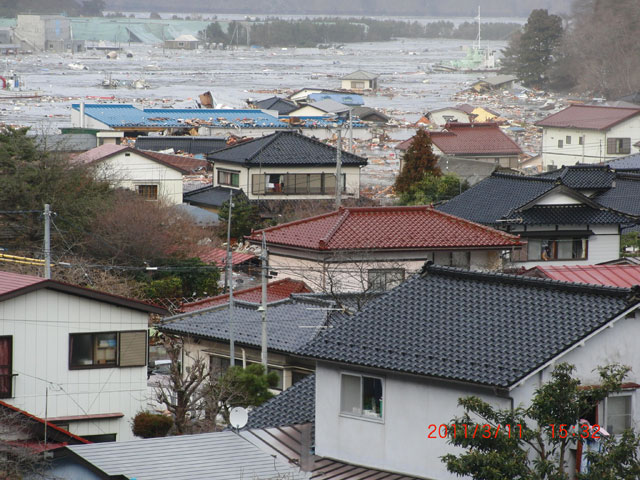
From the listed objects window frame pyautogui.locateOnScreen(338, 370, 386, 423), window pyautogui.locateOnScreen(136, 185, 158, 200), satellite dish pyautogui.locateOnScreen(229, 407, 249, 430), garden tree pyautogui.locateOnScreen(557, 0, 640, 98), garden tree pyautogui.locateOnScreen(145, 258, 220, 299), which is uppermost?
garden tree pyautogui.locateOnScreen(557, 0, 640, 98)

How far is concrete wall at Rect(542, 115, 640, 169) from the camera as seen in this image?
2962cm

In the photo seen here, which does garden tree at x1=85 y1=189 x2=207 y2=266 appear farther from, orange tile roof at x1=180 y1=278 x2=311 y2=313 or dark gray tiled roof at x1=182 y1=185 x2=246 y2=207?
dark gray tiled roof at x1=182 y1=185 x2=246 y2=207

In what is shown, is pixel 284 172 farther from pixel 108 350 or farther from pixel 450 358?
pixel 450 358

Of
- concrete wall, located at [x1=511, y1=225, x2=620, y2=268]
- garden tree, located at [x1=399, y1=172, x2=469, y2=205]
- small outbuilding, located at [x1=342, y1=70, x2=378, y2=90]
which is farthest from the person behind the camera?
small outbuilding, located at [x1=342, y1=70, x2=378, y2=90]

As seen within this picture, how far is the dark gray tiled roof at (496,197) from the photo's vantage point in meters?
14.7

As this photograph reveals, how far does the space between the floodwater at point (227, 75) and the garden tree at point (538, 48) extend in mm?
4696

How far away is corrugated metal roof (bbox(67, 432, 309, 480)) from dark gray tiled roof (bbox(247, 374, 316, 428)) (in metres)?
0.78

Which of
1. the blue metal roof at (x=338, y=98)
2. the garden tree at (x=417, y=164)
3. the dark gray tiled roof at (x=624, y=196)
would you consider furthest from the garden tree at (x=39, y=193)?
the blue metal roof at (x=338, y=98)

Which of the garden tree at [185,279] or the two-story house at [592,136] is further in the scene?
the two-story house at [592,136]

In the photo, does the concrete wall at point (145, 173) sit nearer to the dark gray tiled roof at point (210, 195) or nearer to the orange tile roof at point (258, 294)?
the dark gray tiled roof at point (210, 195)

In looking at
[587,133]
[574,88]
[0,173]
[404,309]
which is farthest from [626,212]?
[574,88]

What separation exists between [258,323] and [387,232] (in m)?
3.44

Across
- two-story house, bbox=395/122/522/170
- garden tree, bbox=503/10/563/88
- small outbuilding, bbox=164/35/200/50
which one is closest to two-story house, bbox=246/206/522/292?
two-story house, bbox=395/122/522/170
